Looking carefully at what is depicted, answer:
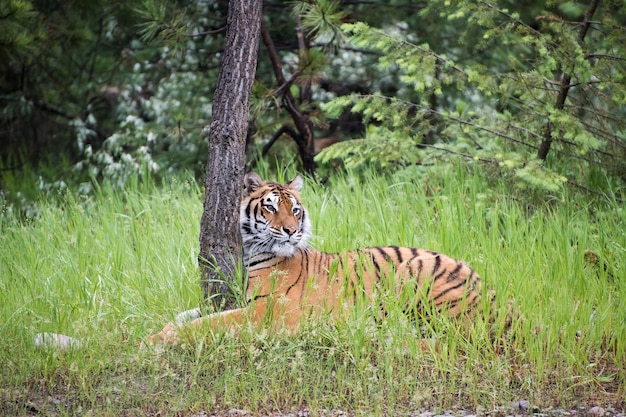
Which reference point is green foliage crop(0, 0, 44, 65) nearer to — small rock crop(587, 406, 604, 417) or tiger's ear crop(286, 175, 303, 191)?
tiger's ear crop(286, 175, 303, 191)

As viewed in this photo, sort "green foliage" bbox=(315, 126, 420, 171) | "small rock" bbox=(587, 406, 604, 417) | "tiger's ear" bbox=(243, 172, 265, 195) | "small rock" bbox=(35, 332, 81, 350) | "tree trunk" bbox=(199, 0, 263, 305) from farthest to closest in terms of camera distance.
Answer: "green foliage" bbox=(315, 126, 420, 171), "tiger's ear" bbox=(243, 172, 265, 195), "tree trunk" bbox=(199, 0, 263, 305), "small rock" bbox=(35, 332, 81, 350), "small rock" bbox=(587, 406, 604, 417)

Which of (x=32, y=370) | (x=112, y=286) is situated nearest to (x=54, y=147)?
(x=112, y=286)

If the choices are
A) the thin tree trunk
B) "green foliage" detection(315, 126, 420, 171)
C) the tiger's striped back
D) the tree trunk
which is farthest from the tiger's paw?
the thin tree trunk

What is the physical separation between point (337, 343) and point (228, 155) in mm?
1389

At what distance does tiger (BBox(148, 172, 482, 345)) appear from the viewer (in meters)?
4.91

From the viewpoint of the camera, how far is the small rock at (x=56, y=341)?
4.71 meters

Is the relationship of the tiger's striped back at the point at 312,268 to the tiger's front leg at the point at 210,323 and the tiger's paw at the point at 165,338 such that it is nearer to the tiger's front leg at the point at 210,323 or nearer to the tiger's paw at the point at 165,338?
the tiger's front leg at the point at 210,323

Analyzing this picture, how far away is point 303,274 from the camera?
5.19 metres

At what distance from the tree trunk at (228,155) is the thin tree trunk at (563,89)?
9.79 feet

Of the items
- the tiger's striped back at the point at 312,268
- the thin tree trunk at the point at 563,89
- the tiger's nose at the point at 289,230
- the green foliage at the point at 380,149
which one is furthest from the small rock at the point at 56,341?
the thin tree trunk at the point at 563,89

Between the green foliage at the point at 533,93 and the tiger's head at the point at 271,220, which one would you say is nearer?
the tiger's head at the point at 271,220

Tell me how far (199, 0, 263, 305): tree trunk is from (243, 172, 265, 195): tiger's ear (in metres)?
0.23

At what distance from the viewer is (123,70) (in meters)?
10.4

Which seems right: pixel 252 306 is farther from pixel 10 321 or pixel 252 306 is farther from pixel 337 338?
pixel 10 321
